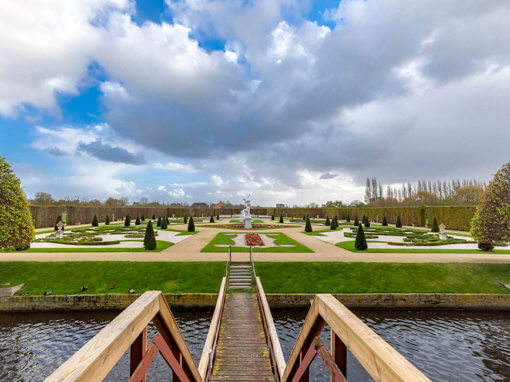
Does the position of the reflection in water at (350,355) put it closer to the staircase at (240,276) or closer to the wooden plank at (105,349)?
the staircase at (240,276)

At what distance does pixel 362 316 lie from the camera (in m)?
9.73

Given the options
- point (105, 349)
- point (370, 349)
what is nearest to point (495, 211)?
point (370, 349)

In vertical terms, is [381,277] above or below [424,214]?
below

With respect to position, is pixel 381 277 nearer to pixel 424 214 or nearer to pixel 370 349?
pixel 370 349

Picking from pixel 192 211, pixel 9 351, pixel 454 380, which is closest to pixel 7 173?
pixel 9 351

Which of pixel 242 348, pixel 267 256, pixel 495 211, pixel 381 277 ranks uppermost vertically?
pixel 495 211

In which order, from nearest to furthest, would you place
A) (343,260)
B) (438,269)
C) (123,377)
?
1. (123,377)
2. (438,269)
3. (343,260)

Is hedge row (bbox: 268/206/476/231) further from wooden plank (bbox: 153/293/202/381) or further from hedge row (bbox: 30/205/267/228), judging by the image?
hedge row (bbox: 30/205/267/228)

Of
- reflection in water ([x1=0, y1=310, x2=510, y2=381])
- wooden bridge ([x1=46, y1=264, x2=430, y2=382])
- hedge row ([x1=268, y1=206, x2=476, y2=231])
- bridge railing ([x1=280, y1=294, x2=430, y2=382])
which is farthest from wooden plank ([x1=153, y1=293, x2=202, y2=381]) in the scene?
hedge row ([x1=268, y1=206, x2=476, y2=231])

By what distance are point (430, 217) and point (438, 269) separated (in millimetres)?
26307

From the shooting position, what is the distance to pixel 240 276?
12.4 m

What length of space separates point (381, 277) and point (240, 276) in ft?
21.2

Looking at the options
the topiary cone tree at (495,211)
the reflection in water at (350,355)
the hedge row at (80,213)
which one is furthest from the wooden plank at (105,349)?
the hedge row at (80,213)

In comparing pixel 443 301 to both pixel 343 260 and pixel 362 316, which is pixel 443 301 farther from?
pixel 343 260
